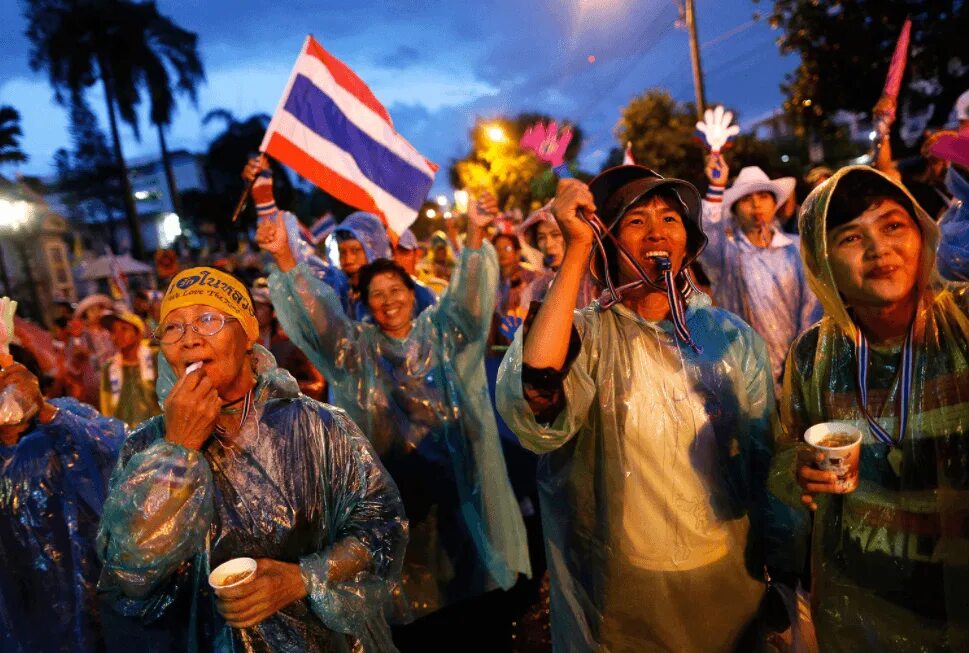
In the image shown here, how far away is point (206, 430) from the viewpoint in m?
1.76

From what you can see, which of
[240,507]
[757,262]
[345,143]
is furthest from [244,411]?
[757,262]

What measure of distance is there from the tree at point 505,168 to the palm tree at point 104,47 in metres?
16.9

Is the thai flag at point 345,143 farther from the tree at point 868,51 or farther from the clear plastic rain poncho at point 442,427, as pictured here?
the tree at point 868,51

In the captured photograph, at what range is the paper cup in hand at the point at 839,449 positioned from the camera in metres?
1.64

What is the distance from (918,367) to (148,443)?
2263mm

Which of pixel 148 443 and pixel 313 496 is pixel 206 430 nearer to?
pixel 148 443

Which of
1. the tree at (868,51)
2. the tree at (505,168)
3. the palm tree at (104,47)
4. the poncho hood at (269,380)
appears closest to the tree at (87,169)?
the palm tree at (104,47)

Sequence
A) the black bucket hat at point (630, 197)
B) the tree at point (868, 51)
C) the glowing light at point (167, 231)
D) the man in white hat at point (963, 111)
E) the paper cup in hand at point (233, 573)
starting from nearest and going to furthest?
1. the paper cup in hand at point (233, 573)
2. the black bucket hat at point (630, 197)
3. the man in white hat at point (963, 111)
4. the tree at point (868, 51)
5. the glowing light at point (167, 231)

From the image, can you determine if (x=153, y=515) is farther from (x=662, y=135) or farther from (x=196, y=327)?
(x=662, y=135)

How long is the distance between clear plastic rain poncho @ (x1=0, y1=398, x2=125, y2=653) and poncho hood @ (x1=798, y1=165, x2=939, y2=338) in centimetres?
319

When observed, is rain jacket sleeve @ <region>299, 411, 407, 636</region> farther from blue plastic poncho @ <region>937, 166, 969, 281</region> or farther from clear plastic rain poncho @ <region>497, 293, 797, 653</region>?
blue plastic poncho @ <region>937, 166, 969, 281</region>

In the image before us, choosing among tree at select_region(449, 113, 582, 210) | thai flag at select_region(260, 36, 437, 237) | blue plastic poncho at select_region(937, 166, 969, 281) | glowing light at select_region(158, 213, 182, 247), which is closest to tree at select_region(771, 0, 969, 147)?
tree at select_region(449, 113, 582, 210)

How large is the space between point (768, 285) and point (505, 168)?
23.2m

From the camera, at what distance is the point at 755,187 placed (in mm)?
5332
